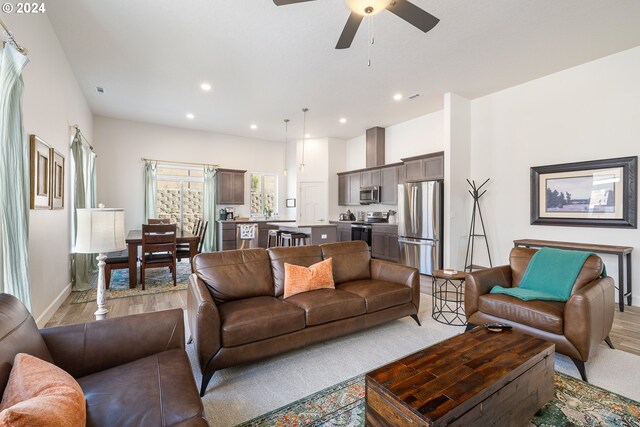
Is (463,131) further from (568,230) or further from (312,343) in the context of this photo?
(312,343)

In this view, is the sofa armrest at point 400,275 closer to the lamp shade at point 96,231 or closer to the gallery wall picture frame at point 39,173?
the lamp shade at point 96,231

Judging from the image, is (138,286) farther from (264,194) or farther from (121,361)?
(264,194)

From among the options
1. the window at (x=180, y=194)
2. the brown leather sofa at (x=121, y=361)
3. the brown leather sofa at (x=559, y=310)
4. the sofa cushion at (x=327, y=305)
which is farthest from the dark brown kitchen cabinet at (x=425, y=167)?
the window at (x=180, y=194)

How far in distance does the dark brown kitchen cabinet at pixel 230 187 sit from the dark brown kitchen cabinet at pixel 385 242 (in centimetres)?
377

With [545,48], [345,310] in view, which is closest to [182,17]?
[345,310]

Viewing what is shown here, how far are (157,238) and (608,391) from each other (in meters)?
5.08

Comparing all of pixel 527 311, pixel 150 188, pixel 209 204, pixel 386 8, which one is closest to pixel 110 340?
pixel 386 8

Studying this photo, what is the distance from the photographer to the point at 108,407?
44.6 inches

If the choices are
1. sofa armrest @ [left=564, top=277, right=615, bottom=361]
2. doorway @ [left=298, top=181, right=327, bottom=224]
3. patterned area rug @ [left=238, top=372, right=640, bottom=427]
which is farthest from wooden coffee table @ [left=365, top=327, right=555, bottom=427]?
doorway @ [left=298, top=181, right=327, bottom=224]

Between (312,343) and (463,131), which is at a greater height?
(463,131)

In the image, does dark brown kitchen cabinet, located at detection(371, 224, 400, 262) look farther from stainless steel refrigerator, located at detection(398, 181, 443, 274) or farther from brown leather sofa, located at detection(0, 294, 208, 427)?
brown leather sofa, located at detection(0, 294, 208, 427)

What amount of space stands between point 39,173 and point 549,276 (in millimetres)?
5047

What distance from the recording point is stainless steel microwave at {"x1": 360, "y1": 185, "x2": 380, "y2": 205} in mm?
7043

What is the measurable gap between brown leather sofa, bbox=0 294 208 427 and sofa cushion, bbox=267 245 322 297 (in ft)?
3.78
